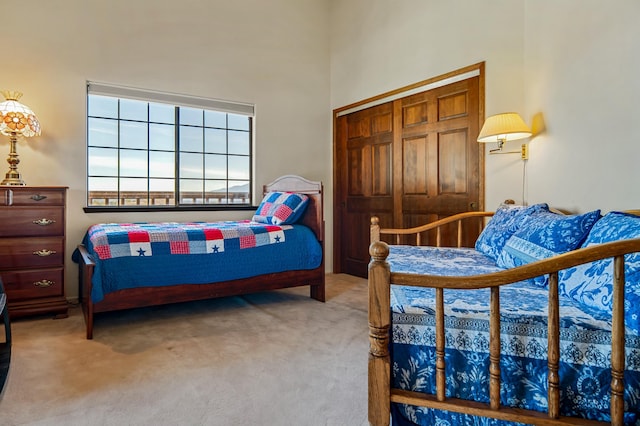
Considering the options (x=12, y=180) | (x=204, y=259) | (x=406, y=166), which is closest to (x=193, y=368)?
(x=204, y=259)

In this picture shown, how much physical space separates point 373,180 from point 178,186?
2056mm

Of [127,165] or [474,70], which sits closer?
[474,70]

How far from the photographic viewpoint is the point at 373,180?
4.22m

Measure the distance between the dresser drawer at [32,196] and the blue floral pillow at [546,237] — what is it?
9.82 feet

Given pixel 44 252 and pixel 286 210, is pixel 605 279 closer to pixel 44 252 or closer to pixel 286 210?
pixel 286 210

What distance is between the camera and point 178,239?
280cm

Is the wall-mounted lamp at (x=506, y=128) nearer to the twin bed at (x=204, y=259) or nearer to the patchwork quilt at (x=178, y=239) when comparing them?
the twin bed at (x=204, y=259)

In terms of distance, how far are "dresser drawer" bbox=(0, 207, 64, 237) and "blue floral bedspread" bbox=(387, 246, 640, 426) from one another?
2.64m

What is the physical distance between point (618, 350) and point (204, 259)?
8.06ft

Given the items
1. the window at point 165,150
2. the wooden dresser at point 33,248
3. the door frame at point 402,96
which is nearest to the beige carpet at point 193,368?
the wooden dresser at point 33,248

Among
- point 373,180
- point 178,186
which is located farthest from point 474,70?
point 178,186

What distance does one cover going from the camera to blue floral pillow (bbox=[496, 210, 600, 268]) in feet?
5.24

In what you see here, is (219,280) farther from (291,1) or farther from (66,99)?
(291,1)

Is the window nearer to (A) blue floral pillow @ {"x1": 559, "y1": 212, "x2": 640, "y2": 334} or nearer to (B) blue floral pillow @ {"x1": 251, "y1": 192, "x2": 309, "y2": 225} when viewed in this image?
(B) blue floral pillow @ {"x1": 251, "y1": 192, "x2": 309, "y2": 225}
